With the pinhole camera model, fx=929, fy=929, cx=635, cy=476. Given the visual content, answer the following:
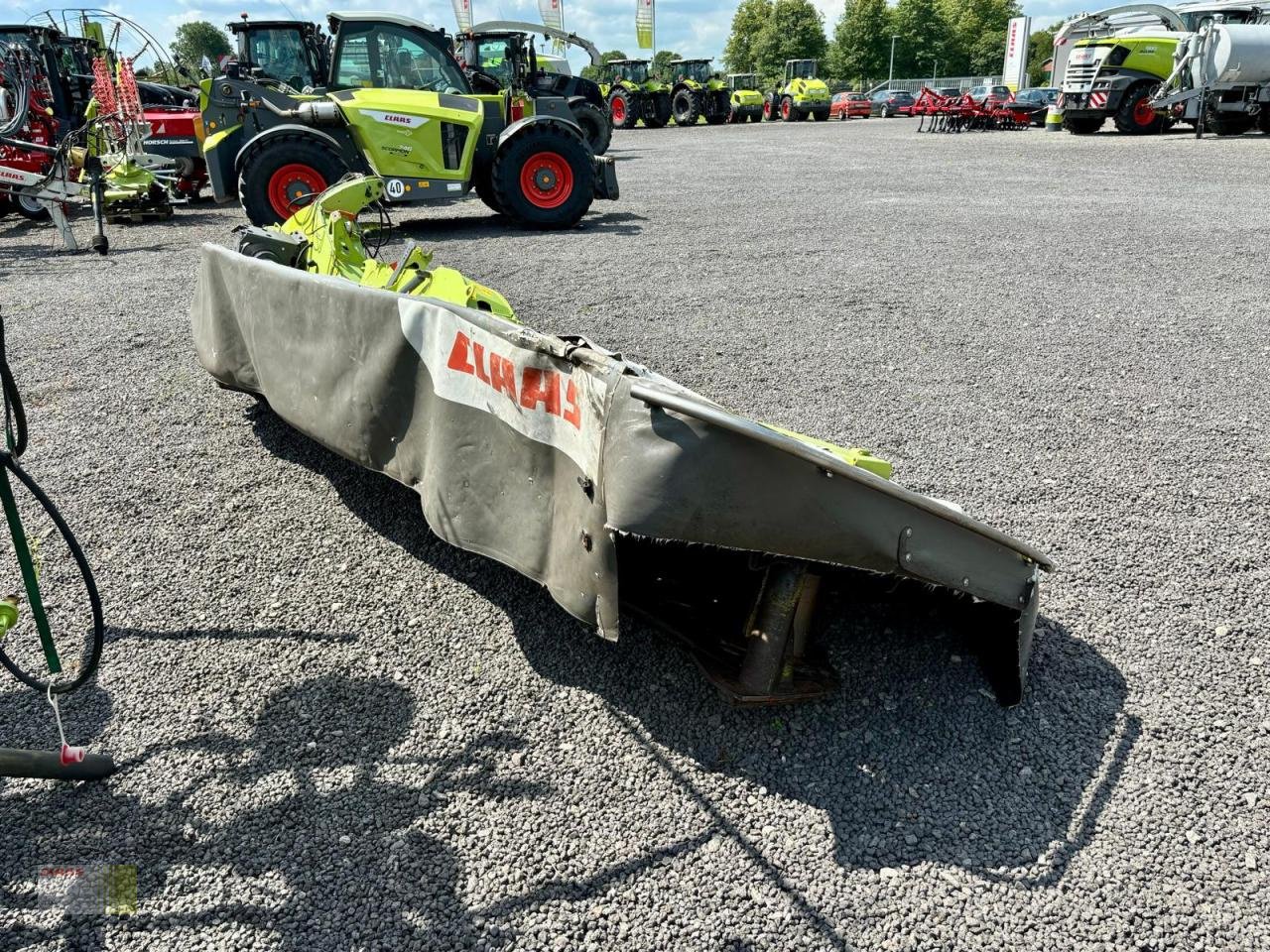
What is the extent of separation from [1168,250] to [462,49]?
458 inches

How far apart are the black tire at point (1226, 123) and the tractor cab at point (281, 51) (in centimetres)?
1843

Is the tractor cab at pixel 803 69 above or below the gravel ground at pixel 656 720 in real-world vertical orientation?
above

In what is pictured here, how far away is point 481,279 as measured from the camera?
25.4 feet

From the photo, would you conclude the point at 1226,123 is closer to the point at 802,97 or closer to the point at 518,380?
the point at 802,97

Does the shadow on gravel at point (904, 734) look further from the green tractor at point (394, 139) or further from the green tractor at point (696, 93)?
the green tractor at point (696, 93)

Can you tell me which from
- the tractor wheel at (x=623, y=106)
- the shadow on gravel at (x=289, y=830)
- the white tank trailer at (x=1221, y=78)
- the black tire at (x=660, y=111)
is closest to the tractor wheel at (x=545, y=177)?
the shadow on gravel at (x=289, y=830)

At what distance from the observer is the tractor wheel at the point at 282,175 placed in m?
8.98

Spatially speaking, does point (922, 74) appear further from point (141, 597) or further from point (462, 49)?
point (141, 597)

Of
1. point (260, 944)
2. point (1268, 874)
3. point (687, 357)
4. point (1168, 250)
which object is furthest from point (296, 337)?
point (1168, 250)

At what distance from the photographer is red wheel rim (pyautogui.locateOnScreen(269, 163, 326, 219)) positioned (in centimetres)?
907

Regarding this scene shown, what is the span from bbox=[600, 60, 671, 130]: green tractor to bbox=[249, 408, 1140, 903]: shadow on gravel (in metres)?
31.6

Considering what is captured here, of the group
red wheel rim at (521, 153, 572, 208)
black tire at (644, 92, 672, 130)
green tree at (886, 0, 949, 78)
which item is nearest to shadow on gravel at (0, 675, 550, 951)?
red wheel rim at (521, 153, 572, 208)

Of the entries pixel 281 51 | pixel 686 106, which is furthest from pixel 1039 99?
pixel 281 51

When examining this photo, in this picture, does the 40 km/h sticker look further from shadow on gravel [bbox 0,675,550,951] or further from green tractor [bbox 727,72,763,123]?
green tractor [bbox 727,72,763,123]
